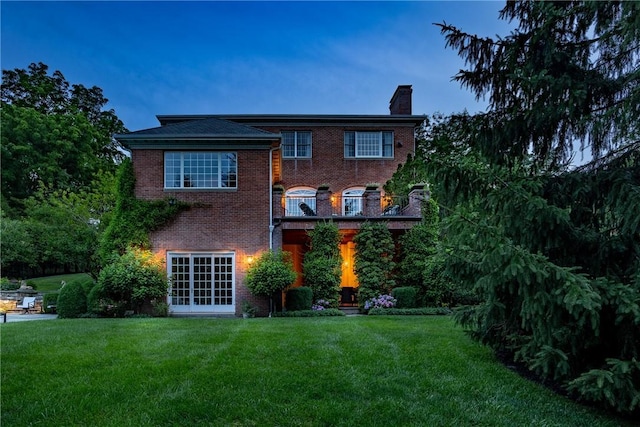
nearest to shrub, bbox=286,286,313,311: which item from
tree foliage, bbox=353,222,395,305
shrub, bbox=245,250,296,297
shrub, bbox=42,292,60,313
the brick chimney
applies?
shrub, bbox=245,250,296,297

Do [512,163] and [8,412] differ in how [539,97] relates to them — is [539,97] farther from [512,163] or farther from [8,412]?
[8,412]

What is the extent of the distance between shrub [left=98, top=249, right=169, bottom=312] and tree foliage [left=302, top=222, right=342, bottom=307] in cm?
512

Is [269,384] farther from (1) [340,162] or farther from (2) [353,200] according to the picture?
(1) [340,162]

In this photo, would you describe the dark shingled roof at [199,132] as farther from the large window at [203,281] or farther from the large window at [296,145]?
the large window at [296,145]

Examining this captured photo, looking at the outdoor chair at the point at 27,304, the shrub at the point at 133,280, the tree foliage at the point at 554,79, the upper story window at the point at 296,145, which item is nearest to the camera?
the tree foliage at the point at 554,79

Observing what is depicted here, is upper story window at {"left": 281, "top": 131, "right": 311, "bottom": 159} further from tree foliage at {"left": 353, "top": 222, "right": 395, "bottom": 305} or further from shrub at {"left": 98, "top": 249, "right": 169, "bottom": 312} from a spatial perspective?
shrub at {"left": 98, "top": 249, "right": 169, "bottom": 312}

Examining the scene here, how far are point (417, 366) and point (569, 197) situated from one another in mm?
3033

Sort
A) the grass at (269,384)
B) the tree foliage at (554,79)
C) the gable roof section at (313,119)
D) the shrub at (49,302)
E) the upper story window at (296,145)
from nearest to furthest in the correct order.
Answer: the grass at (269,384)
the tree foliage at (554,79)
the shrub at (49,302)
the gable roof section at (313,119)
the upper story window at (296,145)

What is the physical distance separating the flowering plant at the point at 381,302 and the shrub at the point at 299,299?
7.05 ft

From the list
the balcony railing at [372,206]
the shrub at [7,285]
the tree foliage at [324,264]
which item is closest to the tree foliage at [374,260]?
the balcony railing at [372,206]

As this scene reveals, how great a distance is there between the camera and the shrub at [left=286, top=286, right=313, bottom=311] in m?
13.0

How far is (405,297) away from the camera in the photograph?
43.5 ft

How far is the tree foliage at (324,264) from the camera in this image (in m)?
13.6

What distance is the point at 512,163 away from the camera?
Answer: 5.04 m
